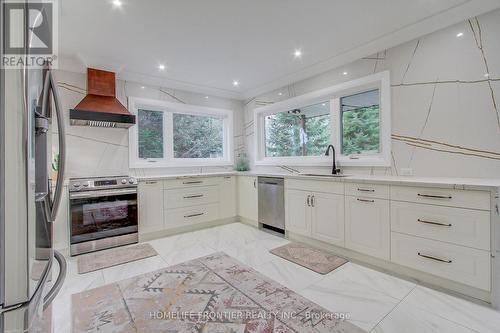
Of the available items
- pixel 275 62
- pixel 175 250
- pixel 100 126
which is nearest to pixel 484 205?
pixel 275 62

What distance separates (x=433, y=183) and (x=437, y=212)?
9.9 inches

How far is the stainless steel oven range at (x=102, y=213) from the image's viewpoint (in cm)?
291

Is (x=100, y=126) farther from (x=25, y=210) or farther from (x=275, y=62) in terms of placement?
(x=25, y=210)

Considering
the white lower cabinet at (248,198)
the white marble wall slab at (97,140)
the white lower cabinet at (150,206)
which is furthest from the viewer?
the white lower cabinet at (248,198)

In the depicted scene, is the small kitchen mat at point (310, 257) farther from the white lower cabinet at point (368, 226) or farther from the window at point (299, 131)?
the window at point (299, 131)

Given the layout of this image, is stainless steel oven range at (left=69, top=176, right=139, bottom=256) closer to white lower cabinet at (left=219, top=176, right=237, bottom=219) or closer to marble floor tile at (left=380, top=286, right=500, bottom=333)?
white lower cabinet at (left=219, top=176, right=237, bottom=219)

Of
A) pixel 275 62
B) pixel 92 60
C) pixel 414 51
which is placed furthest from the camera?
pixel 275 62

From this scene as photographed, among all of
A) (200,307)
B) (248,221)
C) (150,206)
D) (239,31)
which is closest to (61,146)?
(200,307)

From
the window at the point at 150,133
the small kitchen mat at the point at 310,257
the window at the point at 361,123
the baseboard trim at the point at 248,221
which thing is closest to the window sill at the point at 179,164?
the window at the point at 150,133

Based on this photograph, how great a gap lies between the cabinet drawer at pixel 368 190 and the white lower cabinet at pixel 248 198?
65.3 inches

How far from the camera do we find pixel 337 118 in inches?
136

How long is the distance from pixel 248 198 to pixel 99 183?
2.21m

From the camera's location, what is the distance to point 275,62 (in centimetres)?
341

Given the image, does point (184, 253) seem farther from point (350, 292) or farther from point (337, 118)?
point (337, 118)
